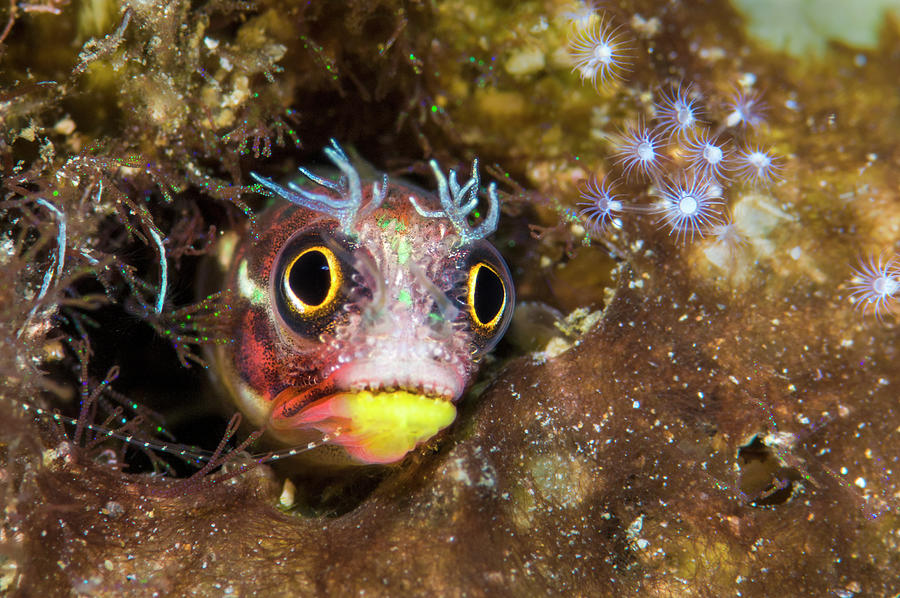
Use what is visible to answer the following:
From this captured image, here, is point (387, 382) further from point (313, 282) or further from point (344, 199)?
point (344, 199)

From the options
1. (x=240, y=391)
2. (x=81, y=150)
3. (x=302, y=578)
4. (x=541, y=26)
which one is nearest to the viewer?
(x=302, y=578)

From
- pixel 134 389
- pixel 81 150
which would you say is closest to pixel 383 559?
pixel 134 389

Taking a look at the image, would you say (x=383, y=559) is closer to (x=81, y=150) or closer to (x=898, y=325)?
(x=81, y=150)

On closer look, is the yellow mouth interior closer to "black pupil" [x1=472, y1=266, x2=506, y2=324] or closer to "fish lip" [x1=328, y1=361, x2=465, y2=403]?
"fish lip" [x1=328, y1=361, x2=465, y2=403]

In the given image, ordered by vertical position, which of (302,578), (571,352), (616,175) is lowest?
(302,578)

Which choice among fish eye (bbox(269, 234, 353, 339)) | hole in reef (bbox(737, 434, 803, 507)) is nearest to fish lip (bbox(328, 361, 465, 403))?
fish eye (bbox(269, 234, 353, 339))

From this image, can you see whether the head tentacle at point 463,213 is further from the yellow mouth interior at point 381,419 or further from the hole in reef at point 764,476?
the hole in reef at point 764,476

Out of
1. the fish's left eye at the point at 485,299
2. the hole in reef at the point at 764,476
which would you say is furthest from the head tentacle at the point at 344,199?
the hole in reef at the point at 764,476
